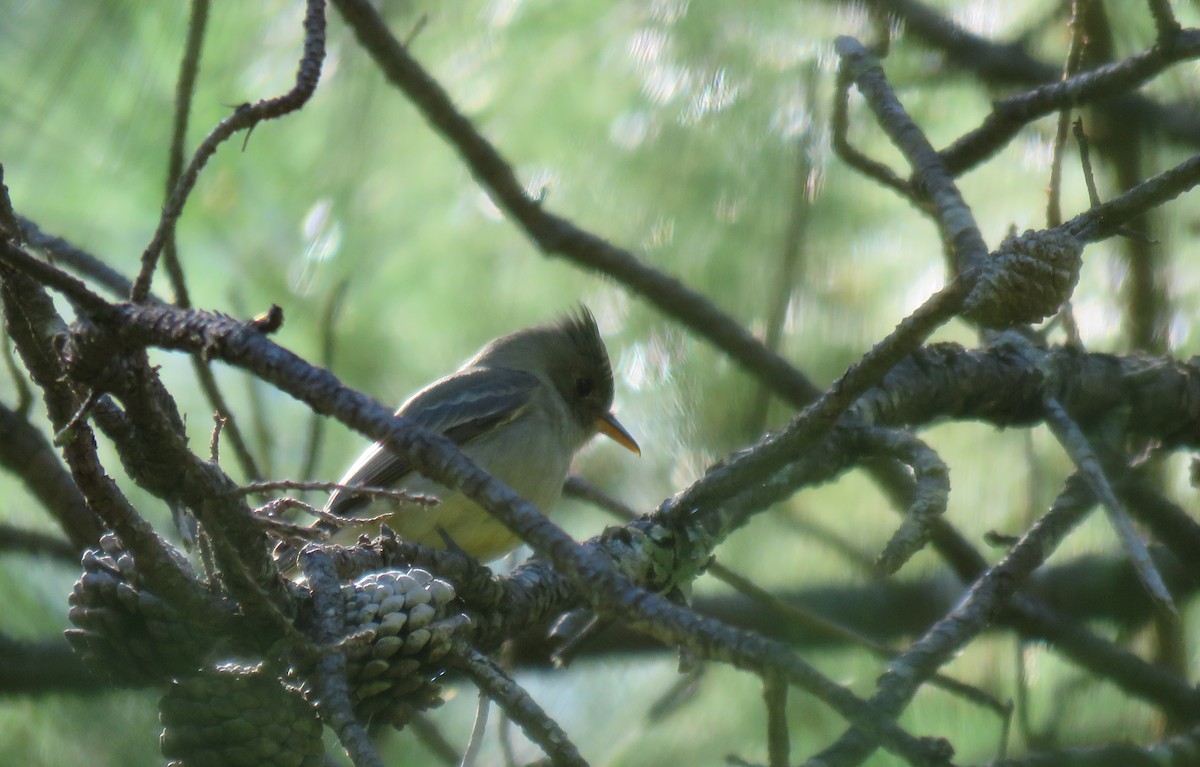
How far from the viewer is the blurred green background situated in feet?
14.7

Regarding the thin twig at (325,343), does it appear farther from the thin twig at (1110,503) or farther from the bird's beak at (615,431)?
the thin twig at (1110,503)

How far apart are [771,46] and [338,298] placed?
6.00 ft

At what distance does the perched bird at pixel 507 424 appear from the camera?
5008 millimetres

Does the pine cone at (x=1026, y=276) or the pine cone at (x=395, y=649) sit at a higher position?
the pine cone at (x=1026, y=276)

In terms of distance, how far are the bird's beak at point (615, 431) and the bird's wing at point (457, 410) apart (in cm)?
36

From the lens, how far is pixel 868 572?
4496 mm

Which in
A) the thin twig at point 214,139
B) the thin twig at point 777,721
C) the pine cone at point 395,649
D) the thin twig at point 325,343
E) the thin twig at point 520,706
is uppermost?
the thin twig at point 325,343

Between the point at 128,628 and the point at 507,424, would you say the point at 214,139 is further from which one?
the point at 507,424

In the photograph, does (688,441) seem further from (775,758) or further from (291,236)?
(775,758)

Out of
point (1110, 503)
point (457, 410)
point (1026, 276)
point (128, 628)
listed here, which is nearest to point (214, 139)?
point (128, 628)

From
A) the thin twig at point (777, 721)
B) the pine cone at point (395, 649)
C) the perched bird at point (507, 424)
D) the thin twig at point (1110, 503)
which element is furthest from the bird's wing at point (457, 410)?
the thin twig at point (777, 721)

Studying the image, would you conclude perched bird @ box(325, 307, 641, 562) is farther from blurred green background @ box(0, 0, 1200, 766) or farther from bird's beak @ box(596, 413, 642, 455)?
blurred green background @ box(0, 0, 1200, 766)

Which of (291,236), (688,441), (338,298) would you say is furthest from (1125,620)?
(291,236)

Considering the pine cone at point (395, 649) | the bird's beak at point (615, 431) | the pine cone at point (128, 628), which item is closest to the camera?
the pine cone at point (128, 628)
